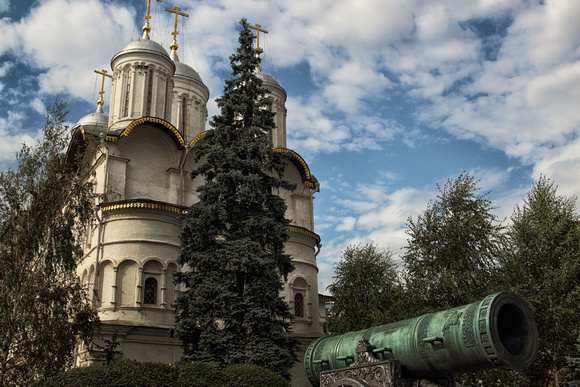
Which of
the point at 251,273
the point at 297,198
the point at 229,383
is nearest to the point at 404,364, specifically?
the point at 229,383

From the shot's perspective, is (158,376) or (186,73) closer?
(158,376)

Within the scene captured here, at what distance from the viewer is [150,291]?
58.0ft

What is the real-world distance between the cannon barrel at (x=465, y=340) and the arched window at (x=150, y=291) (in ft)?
36.0

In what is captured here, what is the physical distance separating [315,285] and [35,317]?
39.5 feet

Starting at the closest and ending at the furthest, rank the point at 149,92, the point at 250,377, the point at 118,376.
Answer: the point at 118,376
the point at 250,377
the point at 149,92

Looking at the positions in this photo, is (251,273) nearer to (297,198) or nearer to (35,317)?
(35,317)

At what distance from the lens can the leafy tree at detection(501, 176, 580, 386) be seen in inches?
616

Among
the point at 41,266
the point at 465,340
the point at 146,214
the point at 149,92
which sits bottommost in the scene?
the point at 465,340

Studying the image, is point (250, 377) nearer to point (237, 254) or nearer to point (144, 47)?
point (237, 254)

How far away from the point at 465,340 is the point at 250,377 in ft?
16.4

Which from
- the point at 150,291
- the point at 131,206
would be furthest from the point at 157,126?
the point at 150,291

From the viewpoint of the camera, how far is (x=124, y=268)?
17609mm

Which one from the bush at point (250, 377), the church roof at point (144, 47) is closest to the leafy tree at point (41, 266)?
the bush at point (250, 377)

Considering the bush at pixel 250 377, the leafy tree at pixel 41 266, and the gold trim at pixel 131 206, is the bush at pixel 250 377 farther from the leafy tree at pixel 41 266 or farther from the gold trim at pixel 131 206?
the gold trim at pixel 131 206
